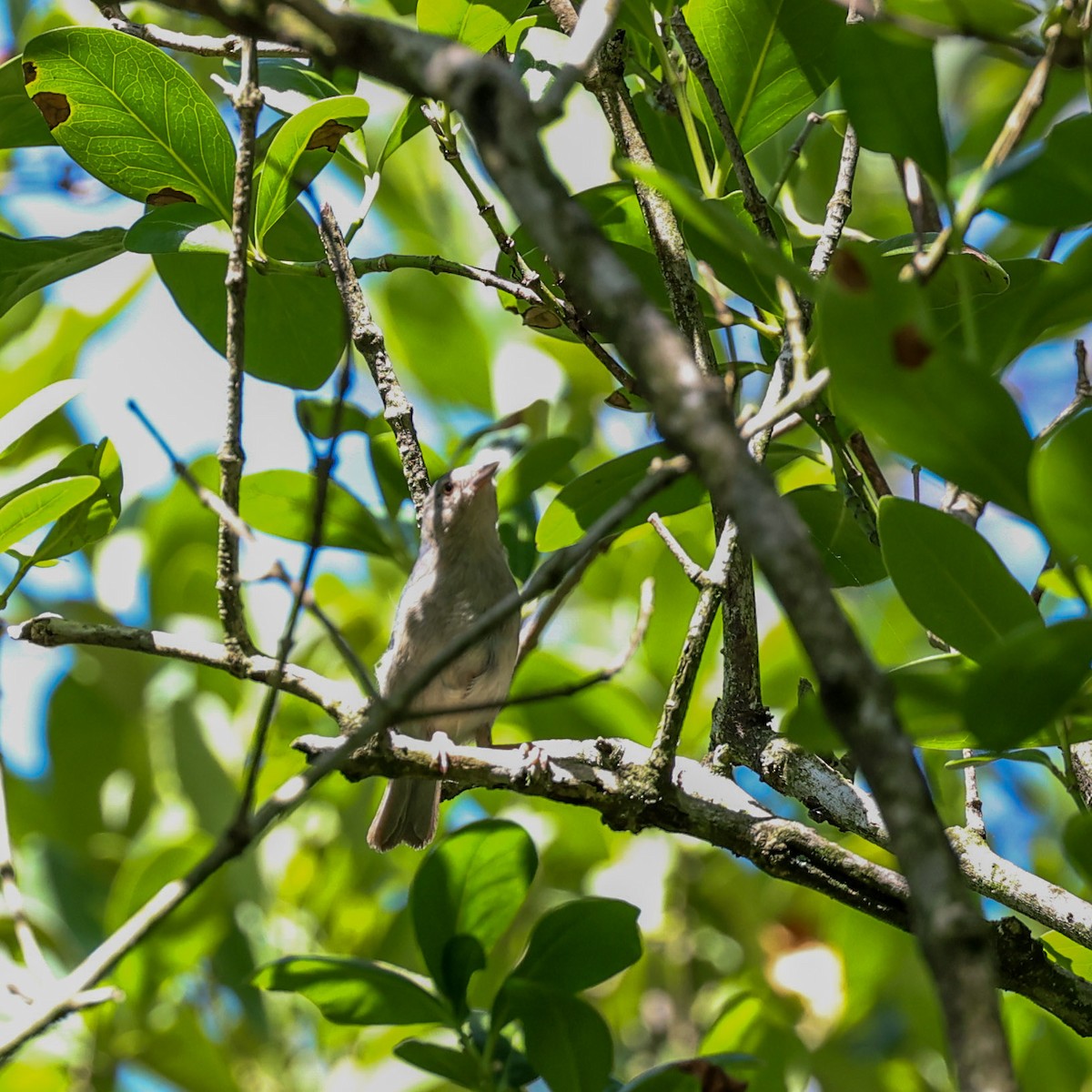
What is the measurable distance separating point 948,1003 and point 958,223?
0.77m

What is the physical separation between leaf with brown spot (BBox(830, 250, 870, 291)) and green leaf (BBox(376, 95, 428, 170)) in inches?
47.2

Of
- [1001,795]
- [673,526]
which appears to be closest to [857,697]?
[673,526]

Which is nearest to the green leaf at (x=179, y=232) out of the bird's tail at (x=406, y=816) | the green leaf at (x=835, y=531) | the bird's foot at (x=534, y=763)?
the bird's foot at (x=534, y=763)

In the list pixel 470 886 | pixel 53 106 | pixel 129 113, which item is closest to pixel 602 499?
pixel 470 886

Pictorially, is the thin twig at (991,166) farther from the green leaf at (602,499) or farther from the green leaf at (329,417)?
the green leaf at (329,417)

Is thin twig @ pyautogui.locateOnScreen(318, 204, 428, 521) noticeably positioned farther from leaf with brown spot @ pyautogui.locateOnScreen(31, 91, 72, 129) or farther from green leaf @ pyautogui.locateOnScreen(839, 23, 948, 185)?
green leaf @ pyautogui.locateOnScreen(839, 23, 948, 185)

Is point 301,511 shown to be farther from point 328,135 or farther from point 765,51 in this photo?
point 765,51

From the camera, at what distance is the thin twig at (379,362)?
7.15 feet

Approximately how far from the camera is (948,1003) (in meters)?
0.75

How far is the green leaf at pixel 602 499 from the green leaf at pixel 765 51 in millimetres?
569

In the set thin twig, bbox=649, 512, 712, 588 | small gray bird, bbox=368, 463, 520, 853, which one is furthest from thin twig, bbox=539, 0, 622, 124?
small gray bird, bbox=368, 463, 520, 853

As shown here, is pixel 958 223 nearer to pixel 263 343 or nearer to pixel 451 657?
pixel 451 657

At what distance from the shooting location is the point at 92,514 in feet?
7.42

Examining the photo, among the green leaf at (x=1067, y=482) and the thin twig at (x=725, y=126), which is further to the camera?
the thin twig at (x=725, y=126)
